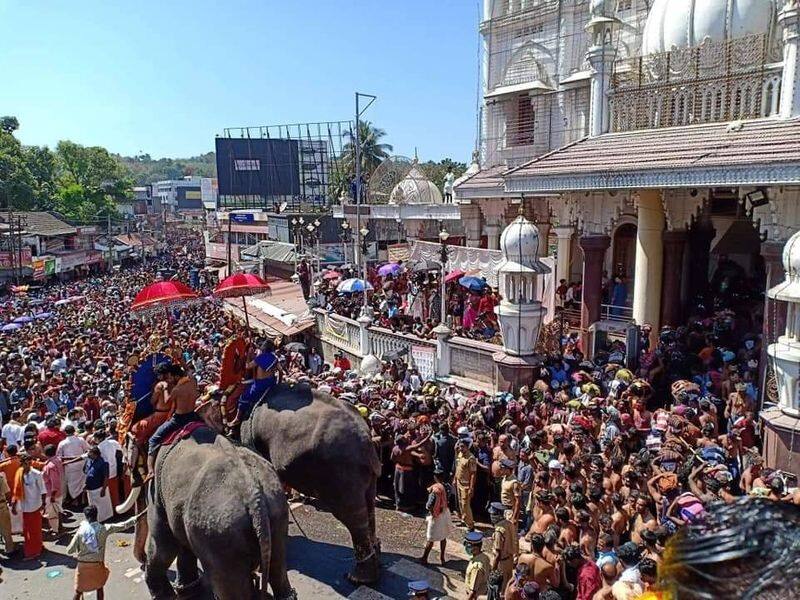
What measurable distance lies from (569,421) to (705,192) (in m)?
6.76

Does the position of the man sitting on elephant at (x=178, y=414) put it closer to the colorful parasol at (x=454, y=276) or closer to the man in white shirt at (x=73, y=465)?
the man in white shirt at (x=73, y=465)

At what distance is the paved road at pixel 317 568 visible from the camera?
7.94m

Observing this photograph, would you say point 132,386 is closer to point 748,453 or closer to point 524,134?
point 748,453

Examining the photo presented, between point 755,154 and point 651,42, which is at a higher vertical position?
point 651,42

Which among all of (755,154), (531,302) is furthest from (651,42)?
(531,302)

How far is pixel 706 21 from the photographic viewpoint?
1477cm

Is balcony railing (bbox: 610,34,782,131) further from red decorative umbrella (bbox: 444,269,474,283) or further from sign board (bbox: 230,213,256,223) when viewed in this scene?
sign board (bbox: 230,213,256,223)

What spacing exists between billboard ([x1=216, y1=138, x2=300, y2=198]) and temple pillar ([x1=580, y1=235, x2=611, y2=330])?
196 feet

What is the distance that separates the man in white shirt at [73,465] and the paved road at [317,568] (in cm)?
67

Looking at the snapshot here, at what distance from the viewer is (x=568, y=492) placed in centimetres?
756

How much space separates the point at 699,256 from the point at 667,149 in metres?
5.10

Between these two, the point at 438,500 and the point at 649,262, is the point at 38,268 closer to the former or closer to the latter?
the point at 649,262

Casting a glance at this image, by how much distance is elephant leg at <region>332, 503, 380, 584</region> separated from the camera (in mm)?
7969

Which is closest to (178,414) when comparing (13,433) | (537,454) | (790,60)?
(537,454)
